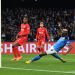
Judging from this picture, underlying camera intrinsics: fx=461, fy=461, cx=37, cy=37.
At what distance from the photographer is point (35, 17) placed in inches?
1540

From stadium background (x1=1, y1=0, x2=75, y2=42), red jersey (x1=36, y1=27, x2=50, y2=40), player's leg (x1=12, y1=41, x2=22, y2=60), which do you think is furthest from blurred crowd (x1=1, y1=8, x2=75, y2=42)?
player's leg (x1=12, y1=41, x2=22, y2=60)

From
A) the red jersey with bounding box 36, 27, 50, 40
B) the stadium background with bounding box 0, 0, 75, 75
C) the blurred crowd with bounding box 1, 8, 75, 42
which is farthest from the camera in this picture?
the stadium background with bounding box 0, 0, 75, 75

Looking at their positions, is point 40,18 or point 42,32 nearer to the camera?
point 42,32

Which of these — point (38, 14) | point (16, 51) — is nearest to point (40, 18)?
point (38, 14)

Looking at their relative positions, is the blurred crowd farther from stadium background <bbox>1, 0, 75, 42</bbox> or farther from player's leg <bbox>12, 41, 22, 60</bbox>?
player's leg <bbox>12, 41, 22, 60</bbox>

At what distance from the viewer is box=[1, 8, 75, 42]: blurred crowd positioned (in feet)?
119

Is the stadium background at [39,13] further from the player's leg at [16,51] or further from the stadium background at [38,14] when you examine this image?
the player's leg at [16,51]

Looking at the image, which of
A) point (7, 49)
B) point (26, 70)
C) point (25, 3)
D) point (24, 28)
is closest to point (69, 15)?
point (25, 3)

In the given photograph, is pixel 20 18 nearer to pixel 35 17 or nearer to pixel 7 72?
pixel 35 17

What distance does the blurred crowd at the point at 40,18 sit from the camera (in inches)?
1426

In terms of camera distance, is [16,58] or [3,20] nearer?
[16,58]

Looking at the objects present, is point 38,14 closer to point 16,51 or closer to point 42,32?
point 42,32

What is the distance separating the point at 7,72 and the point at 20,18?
77.5ft

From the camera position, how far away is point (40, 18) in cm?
3912
